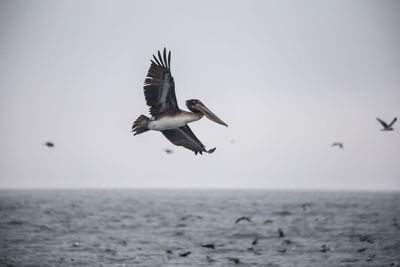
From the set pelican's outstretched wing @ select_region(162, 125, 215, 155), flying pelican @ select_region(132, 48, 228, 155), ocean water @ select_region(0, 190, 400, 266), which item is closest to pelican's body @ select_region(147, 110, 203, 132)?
flying pelican @ select_region(132, 48, 228, 155)

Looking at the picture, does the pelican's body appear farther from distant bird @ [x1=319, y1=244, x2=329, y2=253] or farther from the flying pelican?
distant bird @ [x1=319, y1=244, x2=329, y2=253]

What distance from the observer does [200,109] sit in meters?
11.5

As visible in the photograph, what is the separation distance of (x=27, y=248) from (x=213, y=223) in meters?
27.7

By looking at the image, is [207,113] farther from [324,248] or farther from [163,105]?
[324,248]

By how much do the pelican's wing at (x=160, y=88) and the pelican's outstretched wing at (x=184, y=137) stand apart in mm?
942

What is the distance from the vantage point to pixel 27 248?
3797cm

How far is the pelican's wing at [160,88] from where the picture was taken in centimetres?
1163

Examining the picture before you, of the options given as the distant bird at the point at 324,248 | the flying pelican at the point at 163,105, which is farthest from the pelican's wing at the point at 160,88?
the distant bird at the point at 324,248

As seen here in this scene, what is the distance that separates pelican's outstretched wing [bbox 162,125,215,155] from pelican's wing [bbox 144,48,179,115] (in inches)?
37.1

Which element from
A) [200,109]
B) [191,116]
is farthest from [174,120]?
[200,109]

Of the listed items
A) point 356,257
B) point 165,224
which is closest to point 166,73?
point 356,257

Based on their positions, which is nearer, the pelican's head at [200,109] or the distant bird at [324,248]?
the pelican's head at [200,109]

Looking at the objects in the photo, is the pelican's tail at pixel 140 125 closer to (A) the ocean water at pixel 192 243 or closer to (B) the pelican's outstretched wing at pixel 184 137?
(B) the pelican's outstretched wing at pixel 184 137

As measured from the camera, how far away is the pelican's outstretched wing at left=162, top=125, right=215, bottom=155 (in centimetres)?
1237
